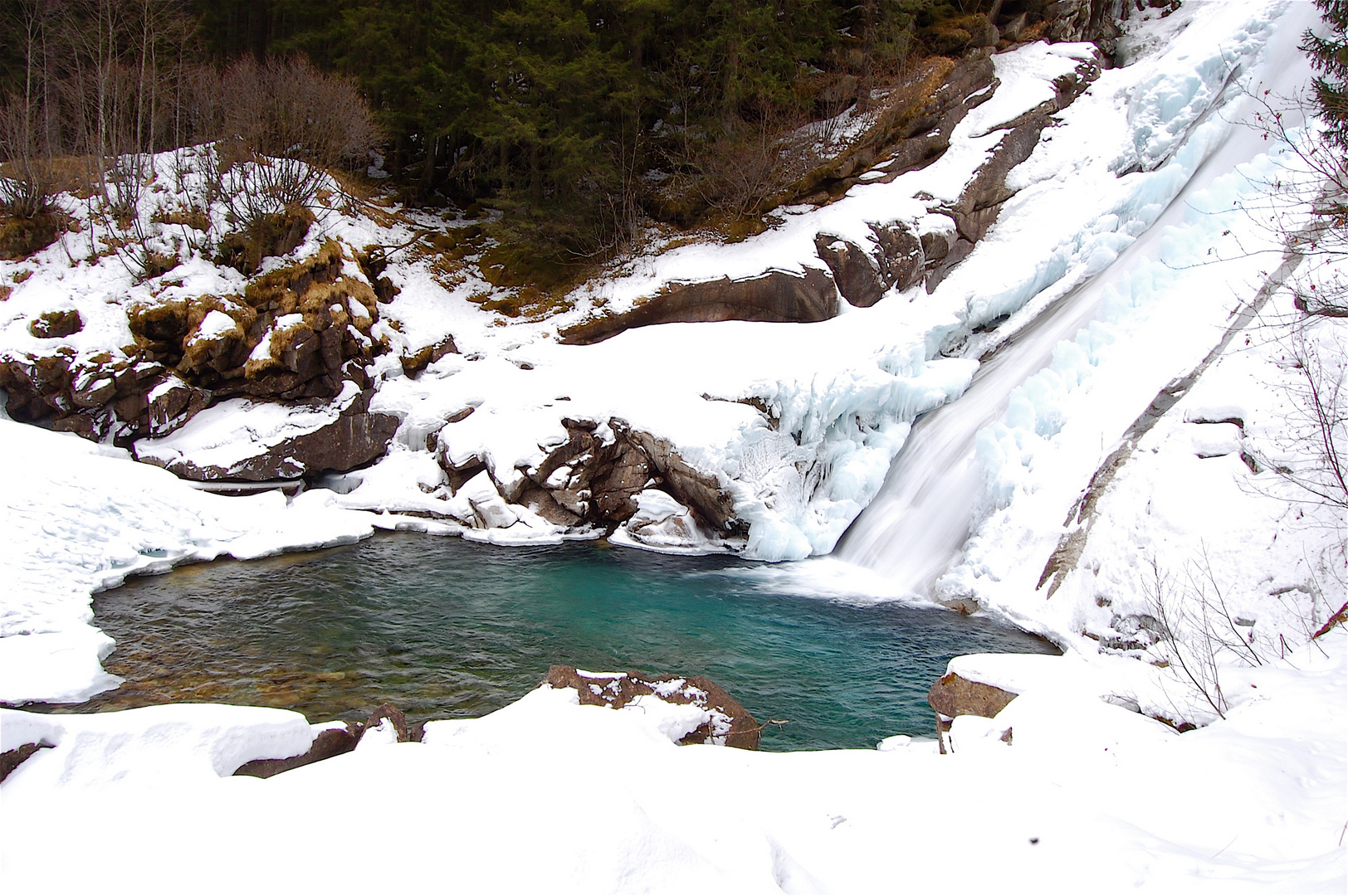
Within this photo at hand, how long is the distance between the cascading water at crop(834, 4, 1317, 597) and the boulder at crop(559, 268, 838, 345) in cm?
418

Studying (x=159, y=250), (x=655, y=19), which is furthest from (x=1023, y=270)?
(x=159, y=250)

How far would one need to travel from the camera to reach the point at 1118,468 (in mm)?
11102

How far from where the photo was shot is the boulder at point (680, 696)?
21.2ft

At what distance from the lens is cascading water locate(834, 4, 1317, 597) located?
13422 mm

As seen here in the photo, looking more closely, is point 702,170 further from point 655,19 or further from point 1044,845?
point 1044,845

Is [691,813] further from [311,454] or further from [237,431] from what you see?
[237,431]

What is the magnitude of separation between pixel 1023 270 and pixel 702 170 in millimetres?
9139

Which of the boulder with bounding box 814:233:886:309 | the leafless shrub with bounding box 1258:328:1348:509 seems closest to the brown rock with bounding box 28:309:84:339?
A: the boulder with bounding box 814:233:886:309

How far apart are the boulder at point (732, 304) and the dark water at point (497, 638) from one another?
7.37m

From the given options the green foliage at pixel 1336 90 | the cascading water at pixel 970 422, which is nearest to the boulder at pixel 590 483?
the cascading water at pixel 970 422

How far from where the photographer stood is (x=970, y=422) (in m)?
15.2

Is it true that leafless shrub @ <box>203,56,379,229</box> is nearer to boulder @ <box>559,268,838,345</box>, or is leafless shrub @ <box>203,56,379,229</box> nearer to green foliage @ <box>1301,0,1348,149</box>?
boulder @ <box>559,268,838,345</box>

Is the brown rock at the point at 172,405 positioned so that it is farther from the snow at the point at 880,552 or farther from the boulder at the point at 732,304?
the boulder at the point at 732,304

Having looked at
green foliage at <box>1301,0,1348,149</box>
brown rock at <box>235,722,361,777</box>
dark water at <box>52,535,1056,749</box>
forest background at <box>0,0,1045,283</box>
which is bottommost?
dark water at <box>52,535,1056,749</box>
